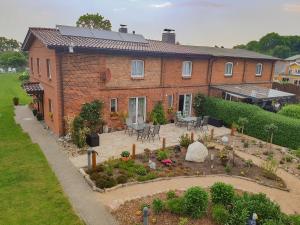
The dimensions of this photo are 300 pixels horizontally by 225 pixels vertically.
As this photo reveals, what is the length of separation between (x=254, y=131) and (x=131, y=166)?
11038mm

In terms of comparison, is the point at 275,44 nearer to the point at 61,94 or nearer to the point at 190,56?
the point at 190,56

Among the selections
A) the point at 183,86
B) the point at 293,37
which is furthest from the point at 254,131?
the point at 293,37

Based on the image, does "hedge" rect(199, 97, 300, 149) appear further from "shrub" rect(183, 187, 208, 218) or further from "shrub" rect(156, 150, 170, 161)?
"shrub" rect(183, 187, 208, 218)

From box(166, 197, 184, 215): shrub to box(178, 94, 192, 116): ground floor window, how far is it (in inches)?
572

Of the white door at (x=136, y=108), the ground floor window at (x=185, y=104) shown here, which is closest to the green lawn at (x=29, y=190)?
the white door at (x=136, y=108)

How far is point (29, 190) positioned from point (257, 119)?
15691 millimetres

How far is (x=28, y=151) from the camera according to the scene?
1461 centimetres

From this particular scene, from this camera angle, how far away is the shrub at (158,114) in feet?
67.7

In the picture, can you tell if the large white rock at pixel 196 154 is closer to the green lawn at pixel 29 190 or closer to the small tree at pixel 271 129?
the small tree at pixel 271 129

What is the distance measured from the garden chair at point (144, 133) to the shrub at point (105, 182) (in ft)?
19.4

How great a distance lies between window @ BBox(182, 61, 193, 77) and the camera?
73.0 feet

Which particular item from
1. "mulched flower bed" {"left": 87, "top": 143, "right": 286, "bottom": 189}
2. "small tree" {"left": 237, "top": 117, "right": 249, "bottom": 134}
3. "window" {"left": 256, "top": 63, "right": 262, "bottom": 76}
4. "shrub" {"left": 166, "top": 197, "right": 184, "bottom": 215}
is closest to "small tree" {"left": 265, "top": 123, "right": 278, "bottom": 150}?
"small tree" {"left": 237, "top": 117, "right": 249, "bottom": 134}

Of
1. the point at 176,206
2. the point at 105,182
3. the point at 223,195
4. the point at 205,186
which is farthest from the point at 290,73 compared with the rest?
the point at 176,206

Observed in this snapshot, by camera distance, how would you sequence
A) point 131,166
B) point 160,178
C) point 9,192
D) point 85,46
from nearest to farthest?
point 9,192 → point 160,178 → point 131,166 → point 85,46
